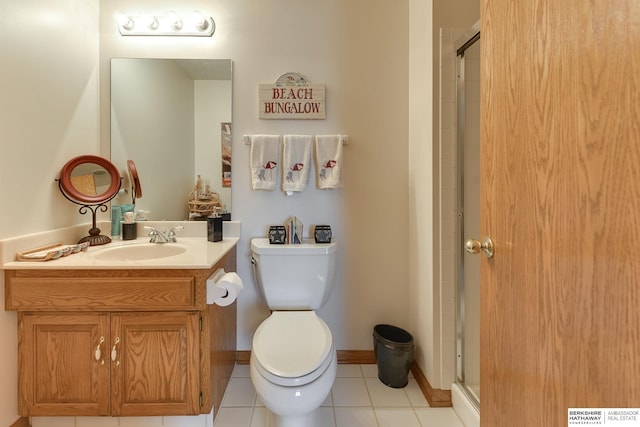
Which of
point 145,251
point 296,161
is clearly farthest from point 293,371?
point 296,161

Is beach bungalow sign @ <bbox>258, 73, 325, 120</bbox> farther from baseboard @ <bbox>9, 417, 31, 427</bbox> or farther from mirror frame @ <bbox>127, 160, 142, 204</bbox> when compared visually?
baseboard @ <bbox>9, 417, 31, 427</bbox>

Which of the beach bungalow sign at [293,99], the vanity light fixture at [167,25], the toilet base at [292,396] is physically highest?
the vanity light fixture at [167,25]

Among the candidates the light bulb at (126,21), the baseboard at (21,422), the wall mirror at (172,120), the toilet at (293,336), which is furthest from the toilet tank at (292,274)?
the light bulb at (126,21)

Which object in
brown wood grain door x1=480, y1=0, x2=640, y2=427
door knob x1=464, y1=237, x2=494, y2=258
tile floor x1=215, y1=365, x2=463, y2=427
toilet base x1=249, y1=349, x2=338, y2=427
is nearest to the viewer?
brown wood grain door x1=480, y1=0, x2=640, y2=427

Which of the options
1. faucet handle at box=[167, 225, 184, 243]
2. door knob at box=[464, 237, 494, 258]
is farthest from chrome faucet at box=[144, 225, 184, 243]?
door knob at box=[464, 237, 494, 258]

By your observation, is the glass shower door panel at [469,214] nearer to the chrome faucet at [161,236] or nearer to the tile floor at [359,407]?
the tile floor at [359,407]

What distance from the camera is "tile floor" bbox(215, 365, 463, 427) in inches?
56.6

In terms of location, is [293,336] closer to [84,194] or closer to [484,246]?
[484,246]

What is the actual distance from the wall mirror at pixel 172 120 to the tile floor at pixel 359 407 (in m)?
1.04

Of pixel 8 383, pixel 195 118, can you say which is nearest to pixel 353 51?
pixel 195 118

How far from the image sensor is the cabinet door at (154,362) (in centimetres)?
125

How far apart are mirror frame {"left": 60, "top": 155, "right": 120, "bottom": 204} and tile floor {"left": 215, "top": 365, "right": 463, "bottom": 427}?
3.96ft

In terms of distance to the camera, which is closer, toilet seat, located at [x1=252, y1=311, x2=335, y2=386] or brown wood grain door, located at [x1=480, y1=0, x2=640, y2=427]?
brown wood grain door, located at [x1=480, y1=0, x2=640, y2=427]

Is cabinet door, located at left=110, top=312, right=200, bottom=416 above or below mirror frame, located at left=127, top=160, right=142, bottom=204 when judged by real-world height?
below
